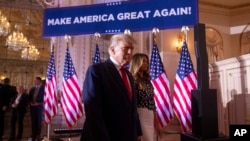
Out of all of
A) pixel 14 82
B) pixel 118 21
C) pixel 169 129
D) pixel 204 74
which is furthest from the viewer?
pixel 14 82

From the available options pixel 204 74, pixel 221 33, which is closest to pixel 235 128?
pixel 204 74

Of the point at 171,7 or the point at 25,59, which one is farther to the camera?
the point at 25,59

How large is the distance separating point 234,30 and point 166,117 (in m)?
4.50

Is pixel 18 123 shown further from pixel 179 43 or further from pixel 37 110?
pixel 179 43

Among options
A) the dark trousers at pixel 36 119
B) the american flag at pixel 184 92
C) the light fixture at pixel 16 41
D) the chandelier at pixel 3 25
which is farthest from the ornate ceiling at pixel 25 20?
the american flag at pixel 184 92

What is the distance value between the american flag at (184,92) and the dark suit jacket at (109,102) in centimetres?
253

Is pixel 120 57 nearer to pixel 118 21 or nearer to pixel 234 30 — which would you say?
pixel 118 21

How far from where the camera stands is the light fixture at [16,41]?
790cm

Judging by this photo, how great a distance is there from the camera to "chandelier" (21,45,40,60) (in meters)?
8.55

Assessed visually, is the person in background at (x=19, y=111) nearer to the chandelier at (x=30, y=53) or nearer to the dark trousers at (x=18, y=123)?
the dark trousers at (x=18, y=123)

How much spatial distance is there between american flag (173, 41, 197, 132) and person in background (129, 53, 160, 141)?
1580mm

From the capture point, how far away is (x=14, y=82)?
8422 millimetres

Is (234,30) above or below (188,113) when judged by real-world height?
above

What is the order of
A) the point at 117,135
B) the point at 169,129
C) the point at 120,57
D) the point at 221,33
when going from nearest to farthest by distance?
the point at 117,135
the point at 120,57
the point at 169,129
the point at 221,33
